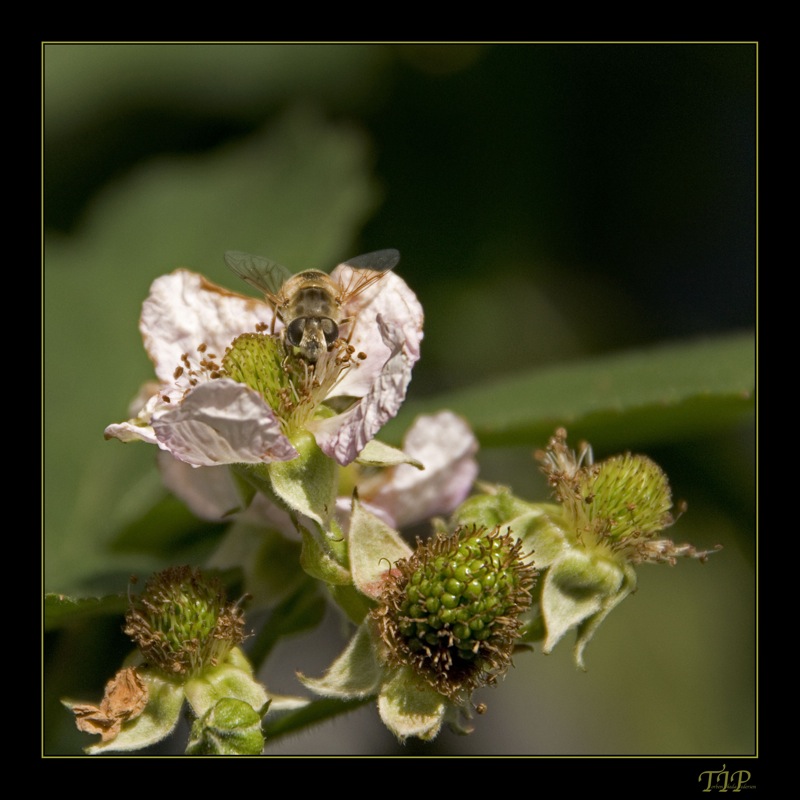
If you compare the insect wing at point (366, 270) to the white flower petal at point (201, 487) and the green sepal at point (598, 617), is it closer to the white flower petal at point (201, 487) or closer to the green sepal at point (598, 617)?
the white flower petal at point (201, 487)

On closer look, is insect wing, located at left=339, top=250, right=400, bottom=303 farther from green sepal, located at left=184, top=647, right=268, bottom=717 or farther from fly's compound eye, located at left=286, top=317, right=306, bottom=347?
green sepal, located at left=184, top=647, right=268, bottom=717

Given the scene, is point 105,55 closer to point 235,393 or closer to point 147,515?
point 147,515

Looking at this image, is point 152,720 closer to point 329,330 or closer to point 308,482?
point 308,482

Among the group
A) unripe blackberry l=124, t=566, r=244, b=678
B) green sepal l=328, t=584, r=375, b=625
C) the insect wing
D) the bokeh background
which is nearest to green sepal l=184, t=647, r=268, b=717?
unripe blackberry l=124, t=566, r=244, b=678

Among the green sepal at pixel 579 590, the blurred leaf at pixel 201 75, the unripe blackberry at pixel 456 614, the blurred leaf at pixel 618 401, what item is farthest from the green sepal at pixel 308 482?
the blurred leaf at pixel 201 75

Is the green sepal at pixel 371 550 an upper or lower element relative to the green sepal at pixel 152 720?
upper

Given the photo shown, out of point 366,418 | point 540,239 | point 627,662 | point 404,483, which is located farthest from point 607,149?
point 366,418

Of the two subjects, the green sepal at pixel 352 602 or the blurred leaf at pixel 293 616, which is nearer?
the green sepal at pixel 352 602
